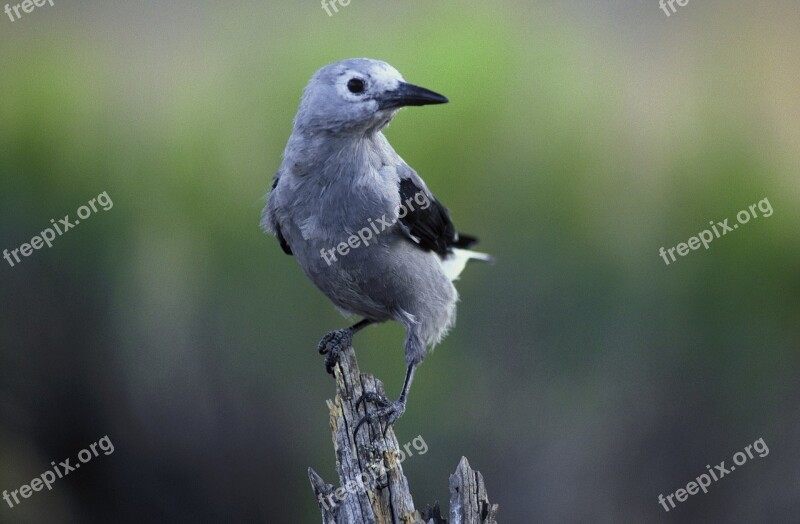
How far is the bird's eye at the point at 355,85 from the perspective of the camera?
2939mm

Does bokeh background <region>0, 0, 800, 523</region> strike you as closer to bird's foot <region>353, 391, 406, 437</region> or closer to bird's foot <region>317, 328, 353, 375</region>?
bird's foot <region>317, 328, 353, 375</region>

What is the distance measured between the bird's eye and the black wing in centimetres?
53

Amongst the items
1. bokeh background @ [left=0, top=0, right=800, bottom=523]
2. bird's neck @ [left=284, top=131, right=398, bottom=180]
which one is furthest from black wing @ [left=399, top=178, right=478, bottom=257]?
bokeh background @ [left=0, top=0, right=800, bottom=523]

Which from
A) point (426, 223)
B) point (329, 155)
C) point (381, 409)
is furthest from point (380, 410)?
point (329, 155)

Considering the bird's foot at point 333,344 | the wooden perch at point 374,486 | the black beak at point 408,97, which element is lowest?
the wooden perch at point 374,486

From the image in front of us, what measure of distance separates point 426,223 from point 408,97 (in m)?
0.78

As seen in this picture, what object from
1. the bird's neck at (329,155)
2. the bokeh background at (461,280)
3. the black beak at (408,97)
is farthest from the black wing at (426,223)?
the bokeh background at (461,280)

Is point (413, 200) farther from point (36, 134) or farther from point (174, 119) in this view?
point (36, 134)

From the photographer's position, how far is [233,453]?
451 centimetres

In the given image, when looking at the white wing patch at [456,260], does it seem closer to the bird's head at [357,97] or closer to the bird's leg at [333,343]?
the bird's leg at [333,343]

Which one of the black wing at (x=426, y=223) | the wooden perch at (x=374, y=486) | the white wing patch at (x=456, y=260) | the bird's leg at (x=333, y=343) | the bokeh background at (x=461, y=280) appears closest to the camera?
the wooden perch at (x=374, y=486)

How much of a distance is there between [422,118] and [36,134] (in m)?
2.28

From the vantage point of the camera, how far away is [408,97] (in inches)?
113

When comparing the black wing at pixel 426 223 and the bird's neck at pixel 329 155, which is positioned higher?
the bird's neck at pixel 329 155
